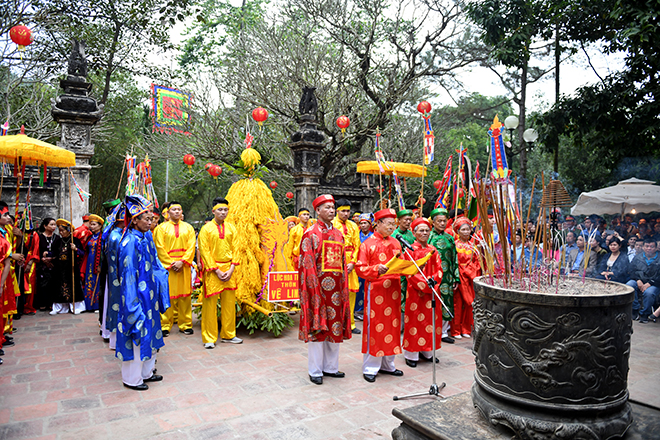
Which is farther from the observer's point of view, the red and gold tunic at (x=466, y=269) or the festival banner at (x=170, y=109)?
the festival banner at (x=170, y=109)

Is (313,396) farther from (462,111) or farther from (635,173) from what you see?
(462,111)

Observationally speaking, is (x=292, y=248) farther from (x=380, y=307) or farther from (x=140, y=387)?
(x=140, y=387)

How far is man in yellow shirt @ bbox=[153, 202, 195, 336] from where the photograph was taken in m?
6.03

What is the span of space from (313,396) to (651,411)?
2469 mm

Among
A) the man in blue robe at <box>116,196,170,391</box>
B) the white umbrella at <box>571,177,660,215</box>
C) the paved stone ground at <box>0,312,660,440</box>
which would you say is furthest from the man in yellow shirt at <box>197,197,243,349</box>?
the white umbrella at <box>571,177,660,215</box>

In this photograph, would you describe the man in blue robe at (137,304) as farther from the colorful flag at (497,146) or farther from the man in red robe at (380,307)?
the colorful flag at (497,146)

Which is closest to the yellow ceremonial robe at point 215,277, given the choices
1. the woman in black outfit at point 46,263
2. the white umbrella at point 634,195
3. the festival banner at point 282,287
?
the festival banner at point 282,287

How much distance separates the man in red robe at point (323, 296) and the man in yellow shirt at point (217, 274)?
1564 mm

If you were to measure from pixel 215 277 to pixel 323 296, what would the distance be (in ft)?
6.00

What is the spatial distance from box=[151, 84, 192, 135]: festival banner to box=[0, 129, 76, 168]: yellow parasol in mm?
7424

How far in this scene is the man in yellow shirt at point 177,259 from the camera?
19.8ft

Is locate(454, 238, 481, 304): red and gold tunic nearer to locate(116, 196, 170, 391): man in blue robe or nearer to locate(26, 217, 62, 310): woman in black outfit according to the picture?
locate(116, 196, 170, 391): man in blue robe

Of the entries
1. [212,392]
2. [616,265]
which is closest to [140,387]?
[212,392]

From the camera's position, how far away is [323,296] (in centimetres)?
440
